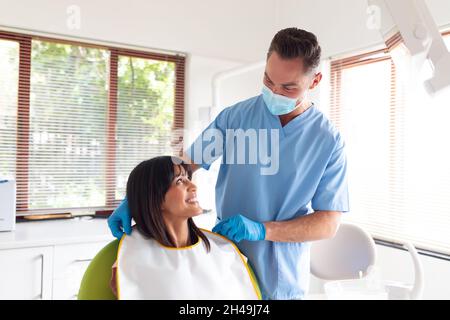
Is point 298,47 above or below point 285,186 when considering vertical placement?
above

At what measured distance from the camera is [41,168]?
2.63 m

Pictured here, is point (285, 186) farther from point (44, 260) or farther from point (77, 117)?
point (77, 117)

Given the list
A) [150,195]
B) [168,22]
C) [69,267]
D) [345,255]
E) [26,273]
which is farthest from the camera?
[168,22]

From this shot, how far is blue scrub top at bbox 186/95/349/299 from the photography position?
126cm

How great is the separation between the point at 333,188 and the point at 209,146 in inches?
16.7

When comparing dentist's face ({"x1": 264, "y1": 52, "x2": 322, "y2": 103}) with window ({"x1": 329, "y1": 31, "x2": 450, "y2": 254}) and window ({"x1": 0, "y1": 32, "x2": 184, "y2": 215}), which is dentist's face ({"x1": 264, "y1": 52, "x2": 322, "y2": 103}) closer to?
window ({"x1": 329, "y1": 31, "x2": 450, "y2": 254})

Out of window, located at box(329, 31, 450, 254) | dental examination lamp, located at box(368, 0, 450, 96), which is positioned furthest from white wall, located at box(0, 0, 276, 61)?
dental examination lamp, located at box(368, 0, 450, 96)

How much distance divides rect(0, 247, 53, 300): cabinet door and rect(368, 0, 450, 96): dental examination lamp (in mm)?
1983

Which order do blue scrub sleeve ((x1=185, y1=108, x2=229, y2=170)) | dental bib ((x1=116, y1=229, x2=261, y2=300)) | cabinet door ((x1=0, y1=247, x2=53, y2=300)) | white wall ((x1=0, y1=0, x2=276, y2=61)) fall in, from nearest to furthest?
dental bib ((x1=116, y1=229, x2=261, y2=300)) → blue scrub sleeve ((x1=185, y1=108, x2=229, y2=170)) → cabinet door ((x1=0, y1=247, x2=53, y2=300)) → white wall ((x1=0, y1=0, x2=276, y2=61))

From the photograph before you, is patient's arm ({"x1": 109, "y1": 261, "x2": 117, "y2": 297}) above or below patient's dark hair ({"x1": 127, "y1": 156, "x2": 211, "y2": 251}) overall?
below

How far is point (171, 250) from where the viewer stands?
4.07 feet

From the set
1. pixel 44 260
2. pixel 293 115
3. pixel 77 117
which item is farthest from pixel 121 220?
pixel 77 117

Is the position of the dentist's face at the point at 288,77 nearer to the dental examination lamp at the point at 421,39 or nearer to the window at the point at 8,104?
the dental examination lamp at the point at 421,39

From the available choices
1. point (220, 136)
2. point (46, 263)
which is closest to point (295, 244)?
point (220, 136)
